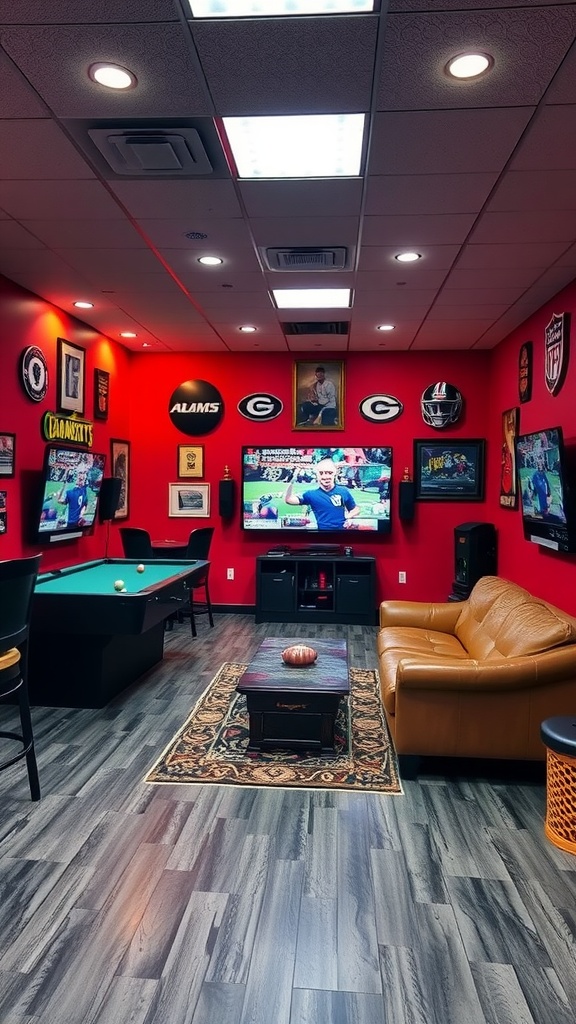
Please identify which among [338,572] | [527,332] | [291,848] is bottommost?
[291,848]

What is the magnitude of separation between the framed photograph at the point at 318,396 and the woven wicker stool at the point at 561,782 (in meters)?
5.00

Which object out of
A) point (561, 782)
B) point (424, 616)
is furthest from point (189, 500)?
point (561, 782)

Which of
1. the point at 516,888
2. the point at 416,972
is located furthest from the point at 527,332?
the point at 416,972

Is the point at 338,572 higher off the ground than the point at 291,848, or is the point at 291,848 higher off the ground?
the point at 338,572

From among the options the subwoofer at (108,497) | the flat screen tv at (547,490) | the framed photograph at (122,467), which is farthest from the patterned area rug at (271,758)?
the framed photograph at (122,467)

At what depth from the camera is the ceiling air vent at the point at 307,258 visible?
158 inches

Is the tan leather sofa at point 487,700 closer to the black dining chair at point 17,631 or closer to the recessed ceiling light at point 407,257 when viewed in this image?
the black dining chair at point 17,631

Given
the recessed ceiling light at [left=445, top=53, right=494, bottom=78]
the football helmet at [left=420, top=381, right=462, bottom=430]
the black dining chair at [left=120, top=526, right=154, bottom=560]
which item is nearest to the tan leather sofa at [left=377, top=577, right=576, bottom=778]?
the recessed ceiling light at [left=445, top=53, right=494, bottom=78]

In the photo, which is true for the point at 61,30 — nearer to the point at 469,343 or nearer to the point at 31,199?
the point at 31,199

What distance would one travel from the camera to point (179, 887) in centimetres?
227

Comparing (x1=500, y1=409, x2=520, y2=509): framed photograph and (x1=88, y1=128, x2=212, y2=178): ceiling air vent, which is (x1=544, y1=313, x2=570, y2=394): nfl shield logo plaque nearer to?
(x1=500, y1=409, x2=520, y2=509): framed photograph

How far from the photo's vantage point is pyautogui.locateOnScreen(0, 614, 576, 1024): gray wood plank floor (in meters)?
1.77

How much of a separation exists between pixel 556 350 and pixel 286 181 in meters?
2.62

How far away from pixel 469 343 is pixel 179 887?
588cm
